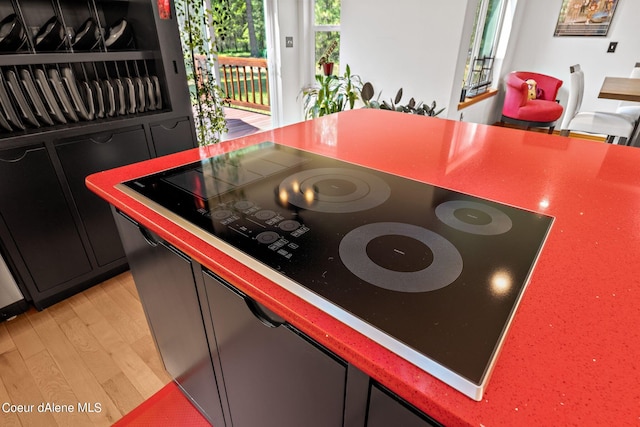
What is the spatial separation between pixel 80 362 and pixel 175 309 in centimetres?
93

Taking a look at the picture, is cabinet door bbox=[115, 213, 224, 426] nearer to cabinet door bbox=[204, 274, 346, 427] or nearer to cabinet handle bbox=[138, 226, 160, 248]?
cabinet handle bbox=[138, 226, 160, 248]

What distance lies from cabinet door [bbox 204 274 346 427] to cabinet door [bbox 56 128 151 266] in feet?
4.59

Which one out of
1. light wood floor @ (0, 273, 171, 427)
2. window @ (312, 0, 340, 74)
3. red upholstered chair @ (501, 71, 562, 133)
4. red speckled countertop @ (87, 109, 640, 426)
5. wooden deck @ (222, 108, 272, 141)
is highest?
window @ (312, 0, 340, 74)

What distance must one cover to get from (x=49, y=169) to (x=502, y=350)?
2.00 meters

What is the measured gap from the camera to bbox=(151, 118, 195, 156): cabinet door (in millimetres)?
1997

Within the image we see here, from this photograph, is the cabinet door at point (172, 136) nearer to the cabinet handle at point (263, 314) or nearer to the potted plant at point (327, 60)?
the cabinet handle at point (263, 314)

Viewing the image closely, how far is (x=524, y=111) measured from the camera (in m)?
4.12

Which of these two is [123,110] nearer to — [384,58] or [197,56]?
[197,56]

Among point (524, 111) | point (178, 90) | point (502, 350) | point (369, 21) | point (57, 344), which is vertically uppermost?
point (369, 21)

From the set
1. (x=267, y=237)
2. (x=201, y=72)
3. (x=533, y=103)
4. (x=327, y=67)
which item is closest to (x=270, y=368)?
(x=267, y=237)

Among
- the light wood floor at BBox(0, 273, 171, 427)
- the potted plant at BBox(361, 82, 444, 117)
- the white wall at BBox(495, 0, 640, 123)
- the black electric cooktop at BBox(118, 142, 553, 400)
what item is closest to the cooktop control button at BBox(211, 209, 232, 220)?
the black electric cooktop at BBox(118, 142, 553, 400)

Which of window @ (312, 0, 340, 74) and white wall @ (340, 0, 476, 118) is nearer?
white wall @ (340, 0, 476, 118)

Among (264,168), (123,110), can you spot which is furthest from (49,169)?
(264,168)

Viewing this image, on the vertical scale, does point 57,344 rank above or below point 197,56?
below
